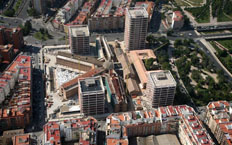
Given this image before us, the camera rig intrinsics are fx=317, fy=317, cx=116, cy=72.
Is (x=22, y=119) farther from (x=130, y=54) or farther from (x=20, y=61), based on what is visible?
(x=130, y=54)

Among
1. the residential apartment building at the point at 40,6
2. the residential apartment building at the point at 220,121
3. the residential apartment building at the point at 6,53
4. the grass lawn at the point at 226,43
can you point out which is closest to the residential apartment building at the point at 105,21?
the residential apartment building at the point at 40,6

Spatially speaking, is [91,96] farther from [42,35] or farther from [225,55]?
[225,55]

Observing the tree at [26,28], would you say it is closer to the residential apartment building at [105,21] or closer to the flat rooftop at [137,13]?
the residential apartment building at [105,21]

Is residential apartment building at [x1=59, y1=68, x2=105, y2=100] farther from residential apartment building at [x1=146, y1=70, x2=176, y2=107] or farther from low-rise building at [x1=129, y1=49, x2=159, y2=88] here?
residential apartment building at [x1=146, y1=70, x2=176, y2=107]

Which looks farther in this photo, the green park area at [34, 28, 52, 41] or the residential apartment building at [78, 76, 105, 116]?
the green park area at [34, 28, 52, 41]

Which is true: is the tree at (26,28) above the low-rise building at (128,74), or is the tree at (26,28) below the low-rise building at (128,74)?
above

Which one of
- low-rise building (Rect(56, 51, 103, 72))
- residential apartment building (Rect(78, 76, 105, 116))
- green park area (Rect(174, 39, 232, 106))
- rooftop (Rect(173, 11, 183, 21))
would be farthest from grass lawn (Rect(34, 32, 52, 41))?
rooftop (Rect(173, 11, 183, 21))
